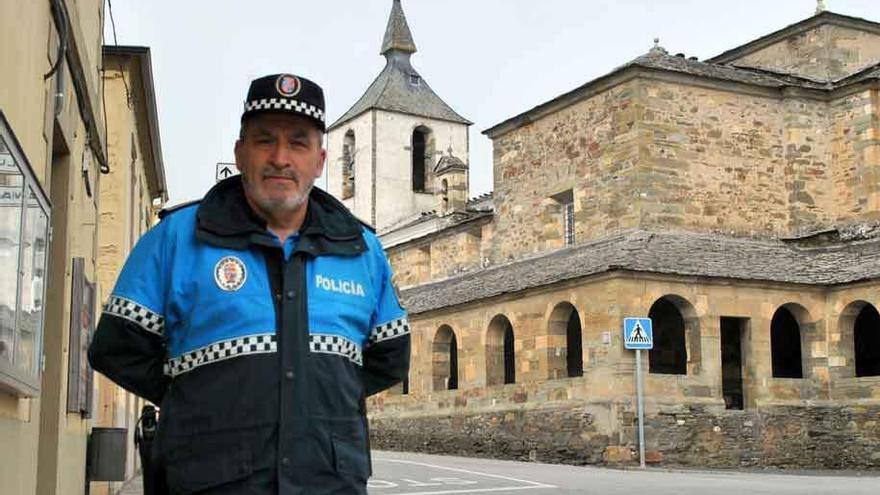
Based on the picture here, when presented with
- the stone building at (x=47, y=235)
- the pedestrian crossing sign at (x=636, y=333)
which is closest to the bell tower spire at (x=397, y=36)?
the pedestrian crossing sign at (x=636, y=333)

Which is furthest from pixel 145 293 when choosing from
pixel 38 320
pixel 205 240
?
pixel 38 320

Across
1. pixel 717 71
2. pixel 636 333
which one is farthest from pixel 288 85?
pixel 717 71

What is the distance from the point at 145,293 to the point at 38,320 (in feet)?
8.07

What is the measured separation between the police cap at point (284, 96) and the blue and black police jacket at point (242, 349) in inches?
10.9

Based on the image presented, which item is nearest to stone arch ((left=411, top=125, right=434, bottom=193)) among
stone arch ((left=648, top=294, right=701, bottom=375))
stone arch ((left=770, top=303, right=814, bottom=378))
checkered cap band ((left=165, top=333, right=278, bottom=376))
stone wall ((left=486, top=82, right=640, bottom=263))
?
stone wall ((left=486, top=82, right=640, bottom=263))

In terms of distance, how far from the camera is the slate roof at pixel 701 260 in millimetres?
22672

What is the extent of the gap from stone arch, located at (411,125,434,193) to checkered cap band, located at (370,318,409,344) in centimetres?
5889

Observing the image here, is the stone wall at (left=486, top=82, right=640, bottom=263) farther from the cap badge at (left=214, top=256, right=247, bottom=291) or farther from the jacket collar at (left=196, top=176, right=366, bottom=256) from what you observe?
the cap badge at (left=214, top=256, right=247, bottom=291)

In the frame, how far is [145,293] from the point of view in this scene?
3.18 metres

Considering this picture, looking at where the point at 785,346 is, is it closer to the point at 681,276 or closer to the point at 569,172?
the point at 681,276

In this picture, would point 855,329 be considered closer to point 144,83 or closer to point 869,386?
point 869,386

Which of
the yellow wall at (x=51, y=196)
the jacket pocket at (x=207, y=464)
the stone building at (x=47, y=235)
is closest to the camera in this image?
the jacket pocket at (x=207, y=464)

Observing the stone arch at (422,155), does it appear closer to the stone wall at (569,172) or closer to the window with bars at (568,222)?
the stone wall at (569,172)

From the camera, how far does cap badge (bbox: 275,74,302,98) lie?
328 cm
